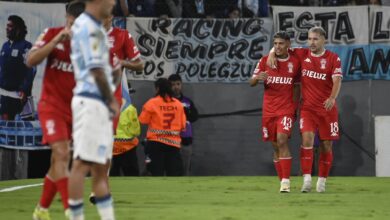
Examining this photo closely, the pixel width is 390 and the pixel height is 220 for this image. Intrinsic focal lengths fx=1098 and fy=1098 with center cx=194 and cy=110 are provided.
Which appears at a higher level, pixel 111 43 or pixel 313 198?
pixel 111 43

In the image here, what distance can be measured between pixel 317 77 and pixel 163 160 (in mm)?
6080

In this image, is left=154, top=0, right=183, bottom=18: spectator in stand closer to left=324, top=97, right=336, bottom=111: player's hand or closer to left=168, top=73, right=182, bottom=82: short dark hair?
left=168, top=73, right=182, bottom=82: short dark hair

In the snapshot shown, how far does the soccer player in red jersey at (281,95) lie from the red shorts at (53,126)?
6.19m

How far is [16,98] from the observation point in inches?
830

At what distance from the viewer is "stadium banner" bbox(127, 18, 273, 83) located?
71.3 ft

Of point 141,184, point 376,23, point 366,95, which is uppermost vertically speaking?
point 376,23

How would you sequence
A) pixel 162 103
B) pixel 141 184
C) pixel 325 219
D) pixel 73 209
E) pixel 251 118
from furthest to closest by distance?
pixel 251 118 < pixel 162 103 < pixel 141 184 < pixel 325 219 < pixel 73 209

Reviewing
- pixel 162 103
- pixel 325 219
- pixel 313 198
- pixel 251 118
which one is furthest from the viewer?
pixel 251 118

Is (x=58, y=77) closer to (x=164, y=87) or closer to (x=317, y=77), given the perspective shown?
(x=317, y=77)

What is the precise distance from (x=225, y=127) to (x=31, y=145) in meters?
3.95

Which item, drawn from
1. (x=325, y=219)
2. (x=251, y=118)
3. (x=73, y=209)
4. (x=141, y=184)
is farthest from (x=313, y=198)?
(x=251, y=118)

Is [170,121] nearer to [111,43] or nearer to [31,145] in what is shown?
[31,145]

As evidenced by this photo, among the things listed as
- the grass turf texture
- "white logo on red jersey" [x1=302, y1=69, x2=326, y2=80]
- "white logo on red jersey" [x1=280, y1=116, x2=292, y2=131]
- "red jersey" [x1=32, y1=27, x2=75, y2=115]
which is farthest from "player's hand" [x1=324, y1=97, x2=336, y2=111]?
"red jersey" [x1=32, y1=27, x2=75, y2=115]

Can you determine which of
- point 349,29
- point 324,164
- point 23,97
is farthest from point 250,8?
point 324,164
